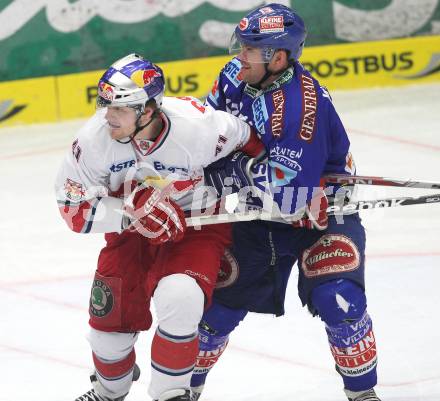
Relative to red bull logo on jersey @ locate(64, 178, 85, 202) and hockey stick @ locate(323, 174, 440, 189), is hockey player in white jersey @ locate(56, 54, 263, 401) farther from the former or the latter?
hockey stick @ locate(323, 174, 440, 189)

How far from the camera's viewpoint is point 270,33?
400 centimetres

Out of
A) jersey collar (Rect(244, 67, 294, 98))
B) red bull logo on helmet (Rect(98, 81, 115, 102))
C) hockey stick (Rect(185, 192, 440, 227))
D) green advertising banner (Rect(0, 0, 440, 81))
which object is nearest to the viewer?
red bull logo on helmet (Rect(98, 81, 115, 102))

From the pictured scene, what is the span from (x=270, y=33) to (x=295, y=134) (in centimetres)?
41

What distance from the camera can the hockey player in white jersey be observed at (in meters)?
3.61

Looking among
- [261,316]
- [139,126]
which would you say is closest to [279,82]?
[139,126]

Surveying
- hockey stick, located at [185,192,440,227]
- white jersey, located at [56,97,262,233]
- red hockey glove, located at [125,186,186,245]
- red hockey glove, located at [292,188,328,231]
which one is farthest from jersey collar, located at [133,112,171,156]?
red hockey glove, located at [292,188,328,231]

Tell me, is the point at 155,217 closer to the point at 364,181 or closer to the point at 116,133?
the point at 116,133

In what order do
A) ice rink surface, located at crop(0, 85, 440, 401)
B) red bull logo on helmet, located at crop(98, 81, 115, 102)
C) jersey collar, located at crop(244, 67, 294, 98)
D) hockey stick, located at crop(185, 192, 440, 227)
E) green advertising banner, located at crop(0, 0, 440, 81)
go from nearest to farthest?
red bull logo on helmet, located at crop(98, 81, 115, 102)
hockey stick, located at crop(185, 192, 440, 227)
jersey collar, located at crop(244, 67, 294, 98)
ice rink surface, located at crop(0, 85, 440, 401)
green advertising banner, located at crop(0, 0, 440, 81)

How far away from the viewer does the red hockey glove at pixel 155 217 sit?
366cm

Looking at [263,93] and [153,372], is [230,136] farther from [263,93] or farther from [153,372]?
[153,372]

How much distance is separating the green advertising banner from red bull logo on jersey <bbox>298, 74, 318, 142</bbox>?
4.21 m

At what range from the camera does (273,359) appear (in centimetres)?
454

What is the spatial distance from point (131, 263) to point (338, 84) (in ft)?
15.3

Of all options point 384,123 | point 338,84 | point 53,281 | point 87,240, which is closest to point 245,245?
point 53,281
